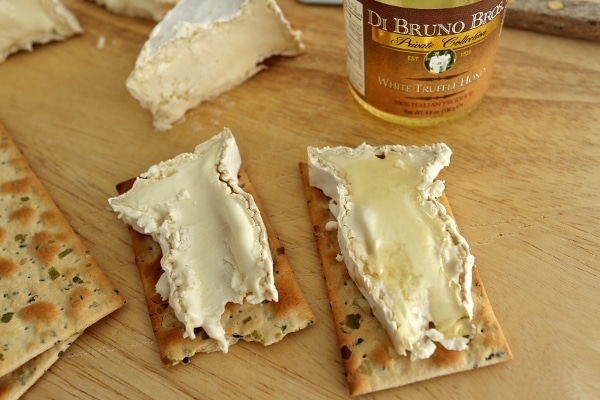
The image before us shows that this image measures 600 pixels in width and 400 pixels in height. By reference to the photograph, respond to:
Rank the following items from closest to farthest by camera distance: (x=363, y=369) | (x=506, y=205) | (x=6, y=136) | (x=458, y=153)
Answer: (x=363, y=369) < (x=506, y=205) < (x=458, y=153) < (x=6, y=136)

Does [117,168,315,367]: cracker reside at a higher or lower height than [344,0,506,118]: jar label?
lower

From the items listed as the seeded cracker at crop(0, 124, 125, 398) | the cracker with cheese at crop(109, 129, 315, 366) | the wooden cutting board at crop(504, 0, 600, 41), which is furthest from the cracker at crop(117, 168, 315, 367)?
the wooden cutting board at crop(504, 0, 600, 41)

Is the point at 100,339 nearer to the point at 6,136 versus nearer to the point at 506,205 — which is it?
the point at 6,136

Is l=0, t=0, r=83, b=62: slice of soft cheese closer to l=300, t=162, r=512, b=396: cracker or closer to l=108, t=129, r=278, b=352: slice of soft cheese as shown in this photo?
l=108, t=129, r=278, b=352: slice of soft cheese

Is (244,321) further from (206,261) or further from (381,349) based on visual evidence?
(381,349)

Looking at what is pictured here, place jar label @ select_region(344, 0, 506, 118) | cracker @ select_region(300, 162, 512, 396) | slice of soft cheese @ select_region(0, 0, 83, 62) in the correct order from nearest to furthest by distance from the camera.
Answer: cracker @ select_region(300, 162, 512, 396) < jar label @ select_region(344, 0, 506, 118) < slice of soft cheese @ select_region(0, 0, 83, 62)

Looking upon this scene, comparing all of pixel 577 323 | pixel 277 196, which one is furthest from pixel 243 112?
pixel 577 323
